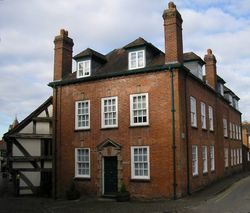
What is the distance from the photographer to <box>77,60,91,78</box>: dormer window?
74.4 ft

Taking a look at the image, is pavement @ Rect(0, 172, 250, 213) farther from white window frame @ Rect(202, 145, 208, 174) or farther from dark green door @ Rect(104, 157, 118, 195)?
white window frame @ Rect(202, 145, 208, 174)

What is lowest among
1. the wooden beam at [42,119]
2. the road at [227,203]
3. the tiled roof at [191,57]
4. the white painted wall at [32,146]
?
the road at [227,203]

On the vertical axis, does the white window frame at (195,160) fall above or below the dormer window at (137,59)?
below

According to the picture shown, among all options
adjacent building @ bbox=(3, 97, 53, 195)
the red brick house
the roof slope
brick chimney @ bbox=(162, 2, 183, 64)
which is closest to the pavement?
the red brick house

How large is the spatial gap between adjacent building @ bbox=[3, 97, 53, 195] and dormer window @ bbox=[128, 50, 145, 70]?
7.81 m

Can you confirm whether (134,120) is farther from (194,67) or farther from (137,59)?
(194,67)

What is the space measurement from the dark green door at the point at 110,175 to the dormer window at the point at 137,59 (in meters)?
5.76

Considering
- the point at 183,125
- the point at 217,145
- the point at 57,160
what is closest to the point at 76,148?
the point at 57,160

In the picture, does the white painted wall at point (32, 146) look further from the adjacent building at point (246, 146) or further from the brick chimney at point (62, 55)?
the adjacent building at point (246, 146)

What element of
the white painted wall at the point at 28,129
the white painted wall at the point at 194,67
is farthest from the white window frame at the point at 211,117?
the white painted wall at the point at 28,129

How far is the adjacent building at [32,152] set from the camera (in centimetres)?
2406

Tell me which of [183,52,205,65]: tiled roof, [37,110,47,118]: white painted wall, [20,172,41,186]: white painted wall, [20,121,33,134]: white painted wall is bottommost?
[20,172,41,186]: white painted wall

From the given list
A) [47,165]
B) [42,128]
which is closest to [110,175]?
[47,165]

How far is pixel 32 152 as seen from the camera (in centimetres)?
2484
